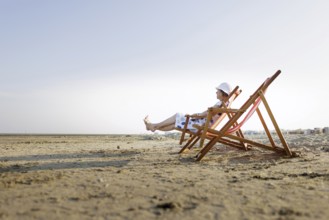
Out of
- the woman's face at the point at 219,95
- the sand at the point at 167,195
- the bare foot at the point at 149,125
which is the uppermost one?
the woman's face at the point at 219,95

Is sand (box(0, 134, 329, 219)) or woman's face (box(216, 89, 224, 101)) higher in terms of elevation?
woman's face (box(216, 89, 224, 101))

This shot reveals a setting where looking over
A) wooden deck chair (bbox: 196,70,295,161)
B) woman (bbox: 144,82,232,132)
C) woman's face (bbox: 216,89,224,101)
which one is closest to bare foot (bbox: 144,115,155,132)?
woman (bbox: 144,82,232,132)

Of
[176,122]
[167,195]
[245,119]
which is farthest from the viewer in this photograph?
[176,122]

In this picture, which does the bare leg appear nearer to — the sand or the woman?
the woman

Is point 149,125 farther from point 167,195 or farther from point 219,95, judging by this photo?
point 167,195

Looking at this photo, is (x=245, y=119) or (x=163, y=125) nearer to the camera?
(x=245, y=119)

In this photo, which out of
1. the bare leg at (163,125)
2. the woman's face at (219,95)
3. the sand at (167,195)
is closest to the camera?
the sand at (167,195)

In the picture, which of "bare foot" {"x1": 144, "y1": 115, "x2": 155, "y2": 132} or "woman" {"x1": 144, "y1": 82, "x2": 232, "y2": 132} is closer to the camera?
"woman" {"x1": 144, "y1": 82, "x2": 232, "y2": 132}

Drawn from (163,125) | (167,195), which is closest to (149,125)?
(163,125)

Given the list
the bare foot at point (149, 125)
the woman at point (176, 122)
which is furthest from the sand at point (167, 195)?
the bare foot at point (149, 125)

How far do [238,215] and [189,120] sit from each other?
5.16 metres

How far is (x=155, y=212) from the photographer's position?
2223 millimetres

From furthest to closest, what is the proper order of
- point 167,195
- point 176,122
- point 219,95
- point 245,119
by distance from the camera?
point 176,122 → point 219,95 → point 245,119 → point 167,195

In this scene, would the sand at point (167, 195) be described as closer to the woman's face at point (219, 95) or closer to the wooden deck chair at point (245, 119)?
the wooden deck chair at point (245, 119)
